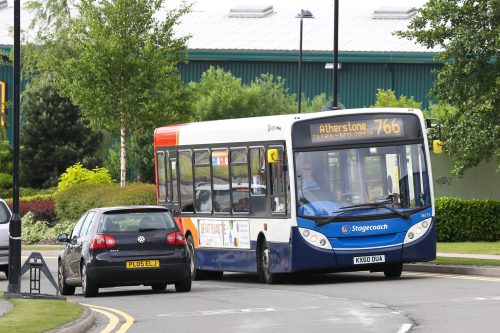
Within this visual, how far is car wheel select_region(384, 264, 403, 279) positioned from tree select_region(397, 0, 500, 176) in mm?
9368

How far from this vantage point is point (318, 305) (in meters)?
20.8

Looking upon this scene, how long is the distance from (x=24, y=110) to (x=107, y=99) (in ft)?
68.3

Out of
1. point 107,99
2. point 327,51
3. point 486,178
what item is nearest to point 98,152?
point 327,51

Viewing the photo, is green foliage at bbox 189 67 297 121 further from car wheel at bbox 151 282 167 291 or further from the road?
car wheel at bbox 151 282 167 291

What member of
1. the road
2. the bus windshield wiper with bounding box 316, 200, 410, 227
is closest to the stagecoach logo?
the bus windshield wiper with bounding box 316, 200, 410, 227

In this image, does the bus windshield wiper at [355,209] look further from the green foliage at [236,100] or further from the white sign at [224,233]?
the green foliage at [236,100]

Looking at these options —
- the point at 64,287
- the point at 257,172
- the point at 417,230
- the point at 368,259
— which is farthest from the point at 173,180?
the point at 417,230

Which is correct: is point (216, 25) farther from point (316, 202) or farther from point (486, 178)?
point (316, 202)

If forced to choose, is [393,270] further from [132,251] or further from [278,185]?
[132,251]

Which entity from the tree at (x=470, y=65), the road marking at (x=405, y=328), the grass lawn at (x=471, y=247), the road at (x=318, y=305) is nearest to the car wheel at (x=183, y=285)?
the road at (x=318, y=305)

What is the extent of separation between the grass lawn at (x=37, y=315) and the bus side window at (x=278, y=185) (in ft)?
19.0

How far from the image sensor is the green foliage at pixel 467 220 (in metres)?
40.2

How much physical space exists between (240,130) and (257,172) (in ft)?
3.67

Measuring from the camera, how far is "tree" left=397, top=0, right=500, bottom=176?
1411 inches
